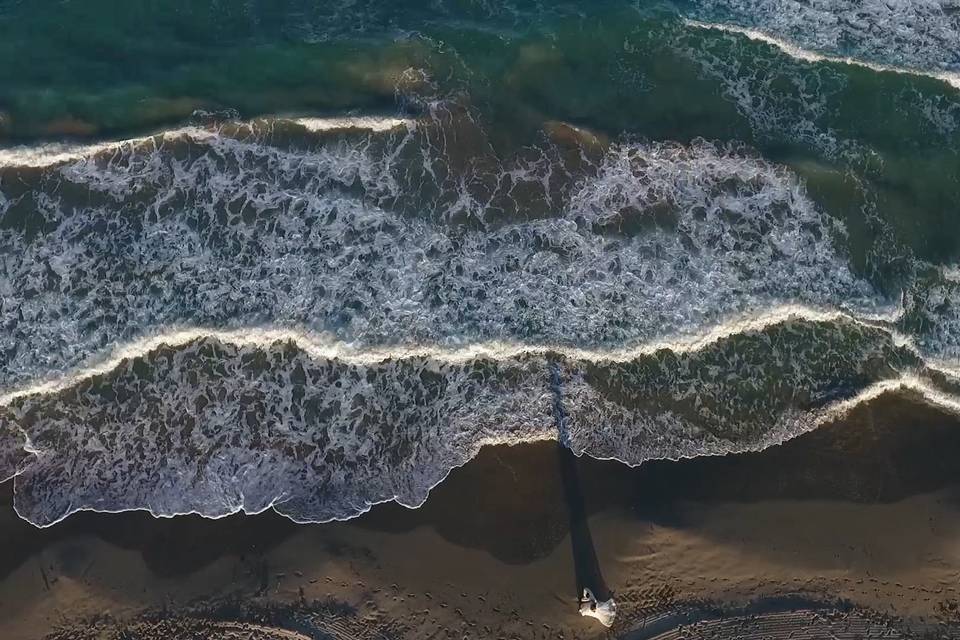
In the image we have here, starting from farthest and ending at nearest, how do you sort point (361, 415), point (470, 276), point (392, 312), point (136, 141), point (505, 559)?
point (136, 141) → point (470, 276) → point (392, 312) → point (361, 415) → point (505, 559)

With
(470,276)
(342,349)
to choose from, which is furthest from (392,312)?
(470,276)

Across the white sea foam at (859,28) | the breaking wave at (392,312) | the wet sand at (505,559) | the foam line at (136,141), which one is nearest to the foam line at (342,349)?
the breaking wave at (392,312)

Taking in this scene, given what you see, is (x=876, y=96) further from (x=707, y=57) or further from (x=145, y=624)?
(x=145, y=624)

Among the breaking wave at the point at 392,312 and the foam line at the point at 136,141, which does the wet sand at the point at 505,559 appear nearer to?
the breaking wave at the point at 392,312

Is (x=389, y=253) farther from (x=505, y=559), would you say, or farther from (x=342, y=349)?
(x=505, y=559)

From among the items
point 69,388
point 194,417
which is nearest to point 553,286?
point 194,417

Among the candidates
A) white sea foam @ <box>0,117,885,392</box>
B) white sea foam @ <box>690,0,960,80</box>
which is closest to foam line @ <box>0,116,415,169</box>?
white sea foam @ <box>0,117,885,392</box>
